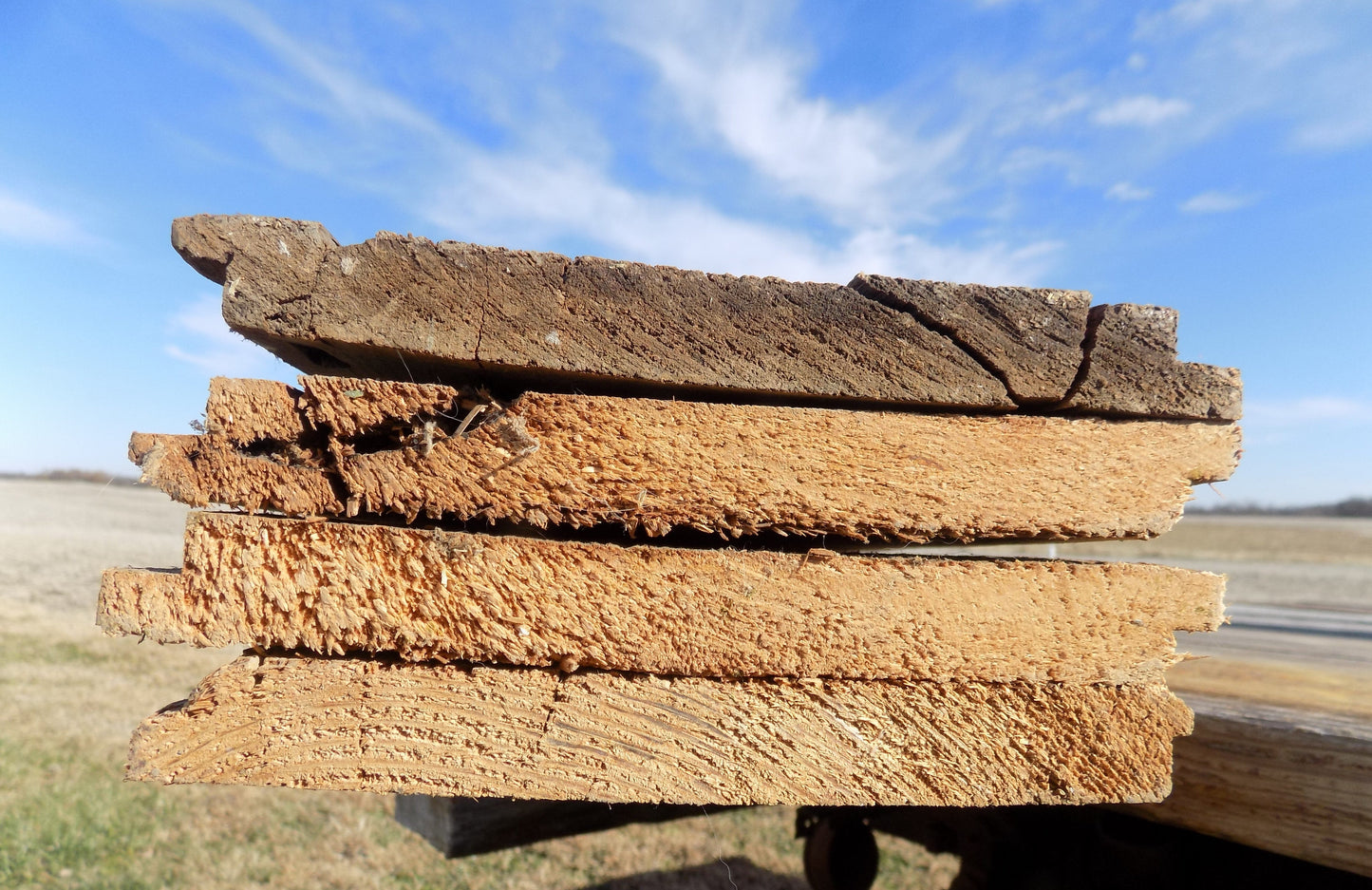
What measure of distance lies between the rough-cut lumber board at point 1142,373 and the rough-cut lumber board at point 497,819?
1.20 meters

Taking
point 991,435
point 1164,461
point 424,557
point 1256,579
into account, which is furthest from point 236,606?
point 1256,579

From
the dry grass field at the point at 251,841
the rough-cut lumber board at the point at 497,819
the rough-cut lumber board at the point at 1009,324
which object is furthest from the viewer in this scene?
the dry grass field at the point at 251,841

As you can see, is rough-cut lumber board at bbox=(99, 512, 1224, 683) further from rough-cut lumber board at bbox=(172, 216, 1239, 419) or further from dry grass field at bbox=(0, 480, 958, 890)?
dry grass field at bbox=(0, 480, 958, 890)

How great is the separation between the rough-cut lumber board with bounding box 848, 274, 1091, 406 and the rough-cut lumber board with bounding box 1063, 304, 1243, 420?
0.09 feet

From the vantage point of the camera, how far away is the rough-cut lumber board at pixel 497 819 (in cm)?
184

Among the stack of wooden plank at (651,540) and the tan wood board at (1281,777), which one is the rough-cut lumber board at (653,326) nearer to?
the stack of wooden plank at (651,540)

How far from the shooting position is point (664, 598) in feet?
3.51

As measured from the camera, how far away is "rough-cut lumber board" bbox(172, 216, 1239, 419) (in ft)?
3.51

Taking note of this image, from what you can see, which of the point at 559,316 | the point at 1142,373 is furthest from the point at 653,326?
the point at 1142,373

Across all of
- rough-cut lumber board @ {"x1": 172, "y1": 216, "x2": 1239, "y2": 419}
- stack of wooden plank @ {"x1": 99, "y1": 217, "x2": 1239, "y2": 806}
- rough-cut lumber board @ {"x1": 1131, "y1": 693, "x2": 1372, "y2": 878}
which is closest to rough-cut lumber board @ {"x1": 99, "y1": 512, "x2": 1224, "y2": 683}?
stack of wooden plank @ {"x1": 99, "y1": 217, "x2": 1239, "y2": 806}

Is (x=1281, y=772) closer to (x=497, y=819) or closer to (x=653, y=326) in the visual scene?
(x=653, y=326)

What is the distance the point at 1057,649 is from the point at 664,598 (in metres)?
0.60

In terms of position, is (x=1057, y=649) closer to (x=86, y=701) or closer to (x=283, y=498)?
(x=283, y=498)

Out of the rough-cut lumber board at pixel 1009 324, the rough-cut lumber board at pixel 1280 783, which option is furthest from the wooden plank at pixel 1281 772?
the rough-cut lumber board at pixel 1009 324
